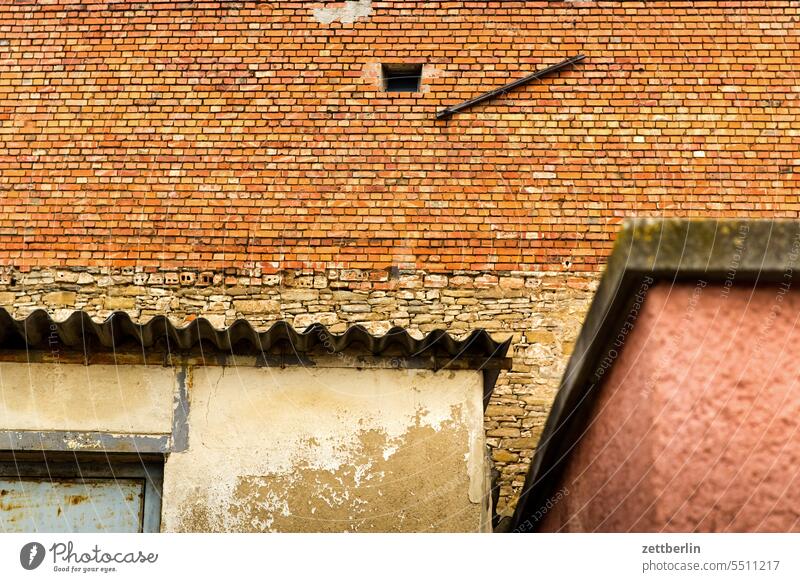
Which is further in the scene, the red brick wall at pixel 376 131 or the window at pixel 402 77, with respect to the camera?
the window at pixel 402 77

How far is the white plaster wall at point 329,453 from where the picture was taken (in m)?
5.15

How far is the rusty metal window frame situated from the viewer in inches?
211

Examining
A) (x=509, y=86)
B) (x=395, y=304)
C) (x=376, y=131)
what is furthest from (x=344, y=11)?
(x=395, y=304)

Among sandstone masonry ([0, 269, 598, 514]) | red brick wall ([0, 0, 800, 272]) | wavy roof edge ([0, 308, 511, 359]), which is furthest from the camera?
red brick wall ([0, 0, 800, 272])

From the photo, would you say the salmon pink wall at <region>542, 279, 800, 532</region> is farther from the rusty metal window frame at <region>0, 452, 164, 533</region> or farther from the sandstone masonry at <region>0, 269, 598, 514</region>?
the sandstone masonry at <region>0, 269, 598, 514</region>

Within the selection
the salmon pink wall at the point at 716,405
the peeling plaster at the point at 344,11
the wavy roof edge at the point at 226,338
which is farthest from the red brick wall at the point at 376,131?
the salmon pink wall at the point at 716,405

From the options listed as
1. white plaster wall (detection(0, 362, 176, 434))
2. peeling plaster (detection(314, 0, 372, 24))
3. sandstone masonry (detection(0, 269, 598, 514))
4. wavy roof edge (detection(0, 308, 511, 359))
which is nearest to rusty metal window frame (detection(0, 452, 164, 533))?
white plaster wall (detection(0, 362, 176, 434))

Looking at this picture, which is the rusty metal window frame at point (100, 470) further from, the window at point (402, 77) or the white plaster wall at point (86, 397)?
the window at point (402, 77)

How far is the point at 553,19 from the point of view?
10133 millimetres

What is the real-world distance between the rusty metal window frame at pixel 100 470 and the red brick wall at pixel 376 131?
416 centimetres

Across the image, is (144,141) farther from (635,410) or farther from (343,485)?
(635,410)

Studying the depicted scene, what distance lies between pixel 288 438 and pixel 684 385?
305 centimetres

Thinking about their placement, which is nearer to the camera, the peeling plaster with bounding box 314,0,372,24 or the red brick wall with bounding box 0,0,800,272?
the red brick wall with bounding box 0,0,800,272

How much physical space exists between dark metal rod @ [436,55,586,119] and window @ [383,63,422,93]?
18.7 inches
